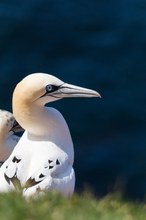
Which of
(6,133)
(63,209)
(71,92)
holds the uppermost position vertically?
(63,209)

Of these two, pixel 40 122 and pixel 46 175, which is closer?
pixel 46 175

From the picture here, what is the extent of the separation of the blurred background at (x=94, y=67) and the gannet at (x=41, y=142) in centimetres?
310

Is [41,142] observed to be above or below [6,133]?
above

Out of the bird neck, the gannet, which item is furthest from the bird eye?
the bird neck

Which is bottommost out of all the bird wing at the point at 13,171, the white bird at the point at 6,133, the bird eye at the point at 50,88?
the white bird at the point at 6,133

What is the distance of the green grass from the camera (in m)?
6.32

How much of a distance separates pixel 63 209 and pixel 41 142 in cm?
360

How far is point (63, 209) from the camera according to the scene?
6.49 m

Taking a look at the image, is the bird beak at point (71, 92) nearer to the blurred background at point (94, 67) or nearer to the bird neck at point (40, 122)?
the bird neck at point (40, 122)

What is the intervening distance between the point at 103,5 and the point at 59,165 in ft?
24.7

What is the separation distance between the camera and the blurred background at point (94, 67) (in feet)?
46.0

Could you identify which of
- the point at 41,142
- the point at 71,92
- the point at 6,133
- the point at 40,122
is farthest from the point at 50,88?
the point at 6,133

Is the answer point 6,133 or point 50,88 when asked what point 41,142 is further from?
point 6,133

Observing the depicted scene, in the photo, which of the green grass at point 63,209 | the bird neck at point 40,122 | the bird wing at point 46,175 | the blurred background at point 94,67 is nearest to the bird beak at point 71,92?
the bird neck at point 40,122
